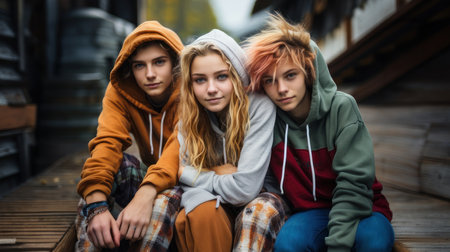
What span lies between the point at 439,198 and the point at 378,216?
3.86 feet

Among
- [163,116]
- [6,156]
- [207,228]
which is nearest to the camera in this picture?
[207,228]

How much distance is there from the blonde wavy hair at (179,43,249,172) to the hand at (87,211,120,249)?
50 centimetres

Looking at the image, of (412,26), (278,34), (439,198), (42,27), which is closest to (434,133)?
(439,198)

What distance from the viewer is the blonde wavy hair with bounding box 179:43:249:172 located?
189cm

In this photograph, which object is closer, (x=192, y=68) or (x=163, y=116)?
(x=192, y=68)

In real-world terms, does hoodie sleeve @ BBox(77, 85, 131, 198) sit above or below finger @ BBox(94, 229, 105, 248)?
above

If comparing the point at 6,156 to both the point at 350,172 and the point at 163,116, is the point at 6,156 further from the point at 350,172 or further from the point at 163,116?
the point at 350,172

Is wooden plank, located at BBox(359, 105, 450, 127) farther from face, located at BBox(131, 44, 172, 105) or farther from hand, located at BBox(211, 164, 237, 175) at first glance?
face, located at BBox(131, 44, 172, 105)

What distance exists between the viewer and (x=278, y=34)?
1882 millimetres

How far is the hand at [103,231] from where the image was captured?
1645mm

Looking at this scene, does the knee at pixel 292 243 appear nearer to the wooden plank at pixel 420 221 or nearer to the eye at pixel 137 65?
the wooden plank at pixel 420 221

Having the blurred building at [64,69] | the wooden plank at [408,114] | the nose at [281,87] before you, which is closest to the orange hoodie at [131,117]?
the nose at [281,87]

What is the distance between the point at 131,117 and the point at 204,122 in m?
0.56

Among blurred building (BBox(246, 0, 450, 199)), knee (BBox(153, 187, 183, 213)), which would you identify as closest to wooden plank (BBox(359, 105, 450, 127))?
blurred building (BBox(246, 0, 450, 199))
